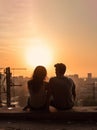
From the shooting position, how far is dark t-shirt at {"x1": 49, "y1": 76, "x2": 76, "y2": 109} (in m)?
10.9

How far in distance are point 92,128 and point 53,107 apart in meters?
1.82

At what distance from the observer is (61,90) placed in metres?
11.0

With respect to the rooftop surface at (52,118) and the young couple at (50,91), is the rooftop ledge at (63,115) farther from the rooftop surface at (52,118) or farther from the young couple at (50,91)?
the young couple at (50,91)

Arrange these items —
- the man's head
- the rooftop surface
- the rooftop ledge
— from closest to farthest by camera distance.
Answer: the rooftop surface < the rooftop ledge < the man's head

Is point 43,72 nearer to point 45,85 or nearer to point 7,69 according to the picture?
point 45,85

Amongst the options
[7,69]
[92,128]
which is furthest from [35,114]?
[7,69]

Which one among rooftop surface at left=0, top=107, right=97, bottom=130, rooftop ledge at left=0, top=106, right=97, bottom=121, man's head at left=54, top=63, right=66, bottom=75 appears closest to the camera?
rooftop surface at left=0, top=107, right=97, bottom=130

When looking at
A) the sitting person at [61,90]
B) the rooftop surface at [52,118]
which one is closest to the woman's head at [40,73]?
the sitting person at [61,90]

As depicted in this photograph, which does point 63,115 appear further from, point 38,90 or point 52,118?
point 38,90

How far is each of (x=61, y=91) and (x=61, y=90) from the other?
1.0 inches

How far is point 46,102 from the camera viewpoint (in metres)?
10.6

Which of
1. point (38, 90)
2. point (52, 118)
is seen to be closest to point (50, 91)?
point (38, 90)

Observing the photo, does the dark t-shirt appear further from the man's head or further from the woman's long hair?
the woman's long hair

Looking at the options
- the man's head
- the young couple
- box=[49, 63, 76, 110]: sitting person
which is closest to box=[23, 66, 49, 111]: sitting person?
the young couple
